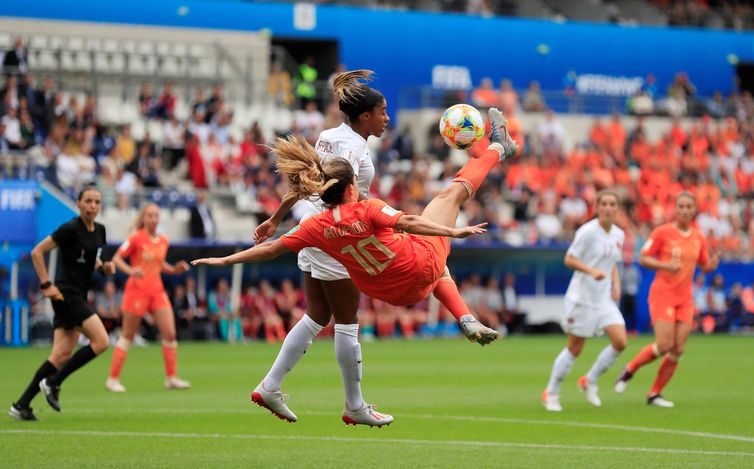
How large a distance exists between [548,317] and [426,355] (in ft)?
31.0

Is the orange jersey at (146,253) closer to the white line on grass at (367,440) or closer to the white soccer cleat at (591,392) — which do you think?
the white line on grass at (367,440)

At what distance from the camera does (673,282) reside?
578 inches

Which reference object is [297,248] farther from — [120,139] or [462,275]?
[462,275]

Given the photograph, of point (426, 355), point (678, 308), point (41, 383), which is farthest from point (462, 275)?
point (41, 383)

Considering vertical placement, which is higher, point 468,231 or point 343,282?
point 468,231

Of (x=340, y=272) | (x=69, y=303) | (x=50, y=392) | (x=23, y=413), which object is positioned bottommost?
(x=23, y=413)

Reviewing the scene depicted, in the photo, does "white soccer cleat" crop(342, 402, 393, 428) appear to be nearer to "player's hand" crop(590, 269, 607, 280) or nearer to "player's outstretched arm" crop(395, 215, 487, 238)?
"player's outstretched arm" crop(395, 215, 487, 238)

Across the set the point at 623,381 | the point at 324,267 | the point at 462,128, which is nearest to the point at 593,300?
the point at 623,381

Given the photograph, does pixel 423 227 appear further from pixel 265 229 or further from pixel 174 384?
pixel 174 384

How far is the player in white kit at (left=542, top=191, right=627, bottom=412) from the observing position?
14.3 m

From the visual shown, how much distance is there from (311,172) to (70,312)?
496 centimetres

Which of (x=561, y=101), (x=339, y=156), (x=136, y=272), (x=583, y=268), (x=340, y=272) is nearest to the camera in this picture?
(x=339, y=156)

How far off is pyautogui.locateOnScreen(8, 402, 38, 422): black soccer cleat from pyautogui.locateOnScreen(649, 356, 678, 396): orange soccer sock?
6961 millimetres

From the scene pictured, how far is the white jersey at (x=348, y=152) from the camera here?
959cm
